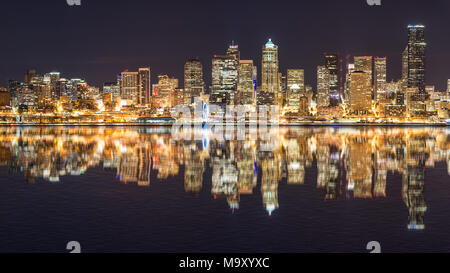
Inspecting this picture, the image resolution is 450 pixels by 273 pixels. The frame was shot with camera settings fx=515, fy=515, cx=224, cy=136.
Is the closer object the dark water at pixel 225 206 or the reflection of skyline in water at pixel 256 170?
the dark water at pixel 225 206

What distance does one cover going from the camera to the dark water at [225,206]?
1638 centimetres

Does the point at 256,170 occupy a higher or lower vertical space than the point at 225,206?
higher

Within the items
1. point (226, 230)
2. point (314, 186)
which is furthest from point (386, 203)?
point (226, 230)

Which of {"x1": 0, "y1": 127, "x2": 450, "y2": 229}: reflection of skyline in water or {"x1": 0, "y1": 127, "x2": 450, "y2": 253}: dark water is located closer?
{"x1": 0, "y1": 127, "x2": 450, "y2": 253}: dark water

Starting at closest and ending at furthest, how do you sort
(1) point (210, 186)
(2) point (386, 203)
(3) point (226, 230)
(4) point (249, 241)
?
(4) point (249, 241) < (3) point (226, 230) < (2) point (386, 203) < (1) point (210, 186)

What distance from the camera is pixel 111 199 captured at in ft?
79.1

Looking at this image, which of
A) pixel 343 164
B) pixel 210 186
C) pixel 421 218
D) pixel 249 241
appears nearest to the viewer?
pixel 249 241

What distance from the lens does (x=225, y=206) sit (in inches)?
867

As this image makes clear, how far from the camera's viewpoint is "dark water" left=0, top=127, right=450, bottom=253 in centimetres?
1638

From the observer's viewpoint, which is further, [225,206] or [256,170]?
[256,170]

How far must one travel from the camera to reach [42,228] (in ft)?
59.6
